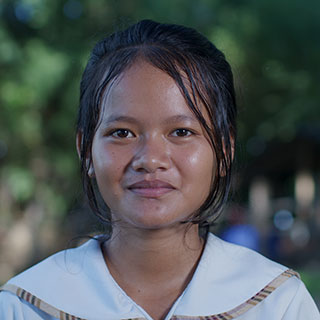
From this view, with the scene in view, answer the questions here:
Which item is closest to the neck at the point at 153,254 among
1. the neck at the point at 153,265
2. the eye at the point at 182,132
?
the neck at the point at 153,265

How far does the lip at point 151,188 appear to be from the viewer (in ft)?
4.65

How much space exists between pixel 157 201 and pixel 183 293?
0.90ft

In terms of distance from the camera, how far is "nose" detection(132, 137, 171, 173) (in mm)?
1395

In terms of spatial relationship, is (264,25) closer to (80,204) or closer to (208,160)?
(80,204)

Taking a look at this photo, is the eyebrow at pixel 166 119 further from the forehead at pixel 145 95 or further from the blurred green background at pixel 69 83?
the blurred green background at pixel 69 83

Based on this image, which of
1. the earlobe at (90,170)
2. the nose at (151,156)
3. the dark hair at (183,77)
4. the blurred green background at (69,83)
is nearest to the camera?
the nose at (151,156)

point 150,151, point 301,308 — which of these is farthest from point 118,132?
point 301,308

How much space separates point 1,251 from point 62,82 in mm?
4211

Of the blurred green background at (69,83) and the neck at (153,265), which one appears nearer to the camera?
the neck at (153,265)

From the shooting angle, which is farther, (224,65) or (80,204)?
(80,204)

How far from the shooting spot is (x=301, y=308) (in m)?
1.51

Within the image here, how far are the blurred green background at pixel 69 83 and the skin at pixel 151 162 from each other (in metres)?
3.29

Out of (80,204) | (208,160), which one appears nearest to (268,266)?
(208,160)

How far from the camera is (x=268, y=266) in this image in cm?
158
